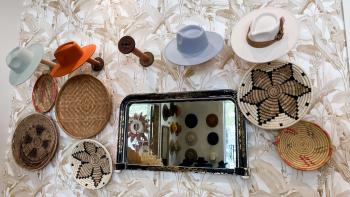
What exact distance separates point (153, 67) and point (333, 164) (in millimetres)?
1062

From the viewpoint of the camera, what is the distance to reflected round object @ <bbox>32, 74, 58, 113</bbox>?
194 centimetres

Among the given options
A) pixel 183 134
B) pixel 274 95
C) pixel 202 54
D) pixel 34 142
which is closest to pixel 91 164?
pixel 34 142

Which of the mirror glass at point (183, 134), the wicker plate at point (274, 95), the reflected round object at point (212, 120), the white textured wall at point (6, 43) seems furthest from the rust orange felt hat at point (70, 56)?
the wicker plate at point (274, 95)

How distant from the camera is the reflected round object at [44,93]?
1.94 m

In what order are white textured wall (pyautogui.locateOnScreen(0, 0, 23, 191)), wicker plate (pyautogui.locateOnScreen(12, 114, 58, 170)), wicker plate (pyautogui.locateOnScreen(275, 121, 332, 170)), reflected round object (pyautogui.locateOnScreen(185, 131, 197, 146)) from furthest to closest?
white textured wall (pyautogui.locateOnScreen(0, 0, 23, 191)) → wicker plate (pyautogui.locateOnScreen(12, 114, 58, 170)) → reflected round object (pyautogui.locateOnScreen(185, 131, 197, 146)) → wicker plate (pyautogui.locateOnScreen(275, 121, 332, 170))

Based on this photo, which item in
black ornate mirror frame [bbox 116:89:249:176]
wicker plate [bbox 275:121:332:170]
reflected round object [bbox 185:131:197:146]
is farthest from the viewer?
reflected round object [bbox 185:131:197:146]

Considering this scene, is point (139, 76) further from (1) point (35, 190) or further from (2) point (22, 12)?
(2) point (22, 12)

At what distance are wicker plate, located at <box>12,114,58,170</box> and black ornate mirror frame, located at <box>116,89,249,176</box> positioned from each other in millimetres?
499

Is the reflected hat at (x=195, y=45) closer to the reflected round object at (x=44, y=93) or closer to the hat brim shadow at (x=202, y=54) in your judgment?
the hat brim shadow at (x=202, y=54)

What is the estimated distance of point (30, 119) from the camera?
197cm

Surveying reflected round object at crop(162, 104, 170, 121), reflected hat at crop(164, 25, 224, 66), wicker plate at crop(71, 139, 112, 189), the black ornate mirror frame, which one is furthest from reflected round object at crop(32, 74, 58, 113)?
reflected hat at crop(164, 25, 224, 66)

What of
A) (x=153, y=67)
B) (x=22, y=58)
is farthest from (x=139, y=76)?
(x=22, y=58)

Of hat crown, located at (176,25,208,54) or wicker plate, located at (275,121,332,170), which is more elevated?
hat crown, located at (176,25,208,54)

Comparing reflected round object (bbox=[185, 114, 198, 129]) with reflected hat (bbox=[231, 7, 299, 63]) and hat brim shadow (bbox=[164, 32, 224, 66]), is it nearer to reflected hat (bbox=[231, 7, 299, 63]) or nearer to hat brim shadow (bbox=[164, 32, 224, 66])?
hat brim shadow (bbox=[164, 32, 224, 66])
